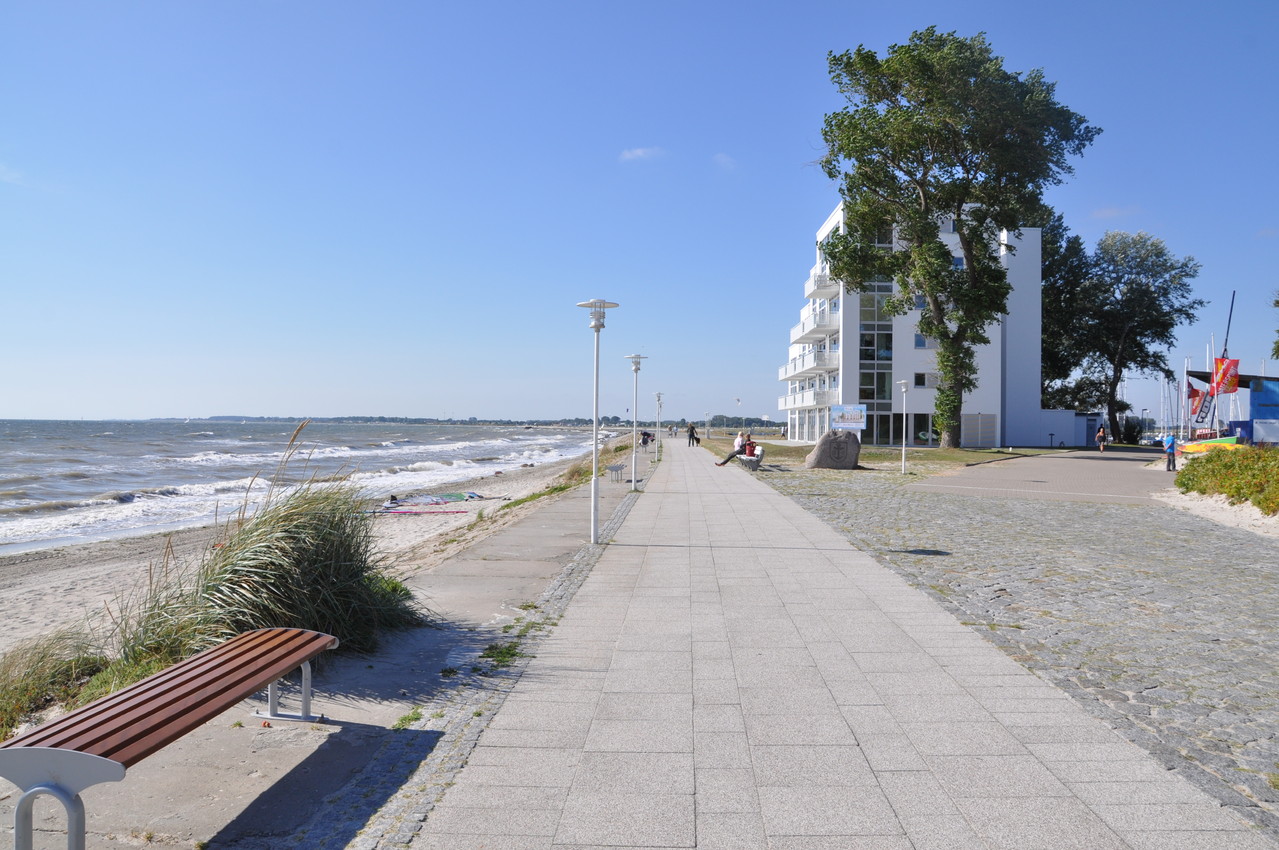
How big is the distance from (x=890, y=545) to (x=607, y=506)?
258 inches

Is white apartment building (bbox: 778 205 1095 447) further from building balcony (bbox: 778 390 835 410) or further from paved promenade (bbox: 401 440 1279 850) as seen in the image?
paved promenade (bbox: 401 440 1279 850)

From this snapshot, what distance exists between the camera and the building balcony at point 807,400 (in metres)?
47.4

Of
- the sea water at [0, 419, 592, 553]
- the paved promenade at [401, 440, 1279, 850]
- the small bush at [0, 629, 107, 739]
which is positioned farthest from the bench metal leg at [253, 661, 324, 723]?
the sea water at [0, 419, 592, 553]

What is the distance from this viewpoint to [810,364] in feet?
158

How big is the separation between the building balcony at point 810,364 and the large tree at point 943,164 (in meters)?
11.1

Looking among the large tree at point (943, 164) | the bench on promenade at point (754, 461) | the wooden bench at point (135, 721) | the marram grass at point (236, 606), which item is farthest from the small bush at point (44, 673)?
the large tree at point (943, 164)

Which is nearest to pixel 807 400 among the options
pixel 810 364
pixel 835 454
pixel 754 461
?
pixel 810 364

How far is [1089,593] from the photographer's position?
763 centimetres

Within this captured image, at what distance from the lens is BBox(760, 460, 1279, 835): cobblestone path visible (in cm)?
411

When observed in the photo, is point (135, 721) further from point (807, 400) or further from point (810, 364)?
point (807, 400)

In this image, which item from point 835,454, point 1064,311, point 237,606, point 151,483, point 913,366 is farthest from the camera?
point 1064,311

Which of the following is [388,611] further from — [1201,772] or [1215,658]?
[1215,658]

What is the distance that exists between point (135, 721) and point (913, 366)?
45.0m

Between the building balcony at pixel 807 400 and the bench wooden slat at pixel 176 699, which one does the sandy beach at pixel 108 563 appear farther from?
the building balcony at pixel 807 400
